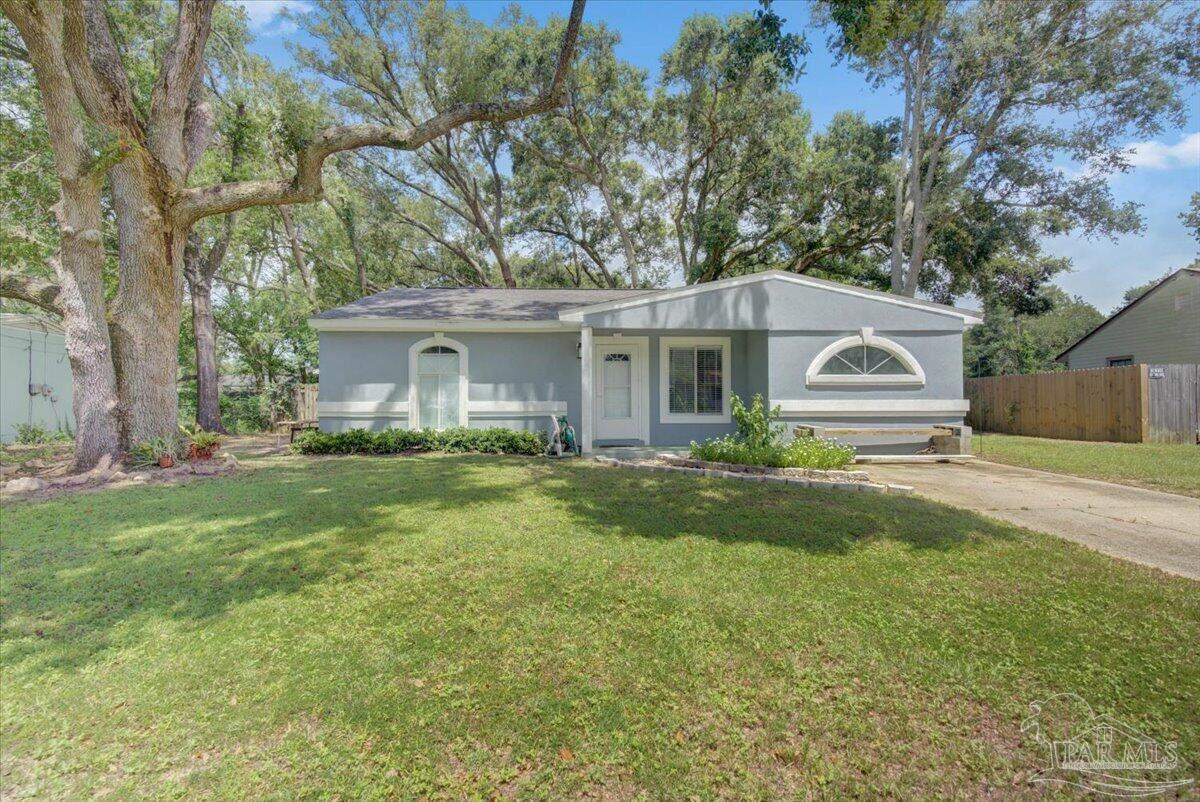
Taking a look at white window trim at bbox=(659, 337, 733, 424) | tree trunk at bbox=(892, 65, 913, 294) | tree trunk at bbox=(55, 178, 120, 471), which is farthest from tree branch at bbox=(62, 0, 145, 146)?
tree trunk at bbox=(892, 65, 913, 294)

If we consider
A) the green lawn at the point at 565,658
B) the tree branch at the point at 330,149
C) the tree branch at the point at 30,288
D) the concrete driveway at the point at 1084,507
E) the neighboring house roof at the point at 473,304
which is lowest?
the green lawn at the point at 565,658

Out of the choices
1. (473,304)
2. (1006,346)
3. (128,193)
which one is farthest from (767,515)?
(1006,346)

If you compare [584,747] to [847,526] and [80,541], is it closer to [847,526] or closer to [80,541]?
[847,526]

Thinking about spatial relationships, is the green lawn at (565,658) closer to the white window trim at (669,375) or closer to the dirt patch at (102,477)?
the dirt patch at (102,477)

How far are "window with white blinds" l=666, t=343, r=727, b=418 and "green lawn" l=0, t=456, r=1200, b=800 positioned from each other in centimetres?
641

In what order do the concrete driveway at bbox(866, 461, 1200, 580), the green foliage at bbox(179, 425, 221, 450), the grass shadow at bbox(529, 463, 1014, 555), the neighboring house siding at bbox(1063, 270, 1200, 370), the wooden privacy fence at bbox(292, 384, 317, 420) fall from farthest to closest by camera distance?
the neighboring house siding at bbox(1063, 270, 1200, 370)
the wooden privacy fence at bbox(292, 384, 317, 420)
the green foliage at bbox(179, 425, 221, 450)
the grass shadow at bbox(529, 463, 1014, 555)
the concrete driveway at bbox(866, 461, 1200, 580)

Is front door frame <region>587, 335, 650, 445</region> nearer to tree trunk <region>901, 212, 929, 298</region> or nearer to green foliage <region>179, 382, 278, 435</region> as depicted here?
tree trunk <region>901, 212, 929, 298</region>

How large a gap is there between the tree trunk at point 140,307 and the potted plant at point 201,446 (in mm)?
345

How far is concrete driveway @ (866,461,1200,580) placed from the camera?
434 centimetres

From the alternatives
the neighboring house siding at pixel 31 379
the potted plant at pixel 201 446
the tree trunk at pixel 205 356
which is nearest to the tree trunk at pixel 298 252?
the tree trunk at pixel 205 356

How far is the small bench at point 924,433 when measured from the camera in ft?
31.2

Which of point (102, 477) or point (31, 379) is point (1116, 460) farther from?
point (31, 379)

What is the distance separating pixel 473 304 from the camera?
1216 centimetres

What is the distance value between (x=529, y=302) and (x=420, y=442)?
14.7ft
